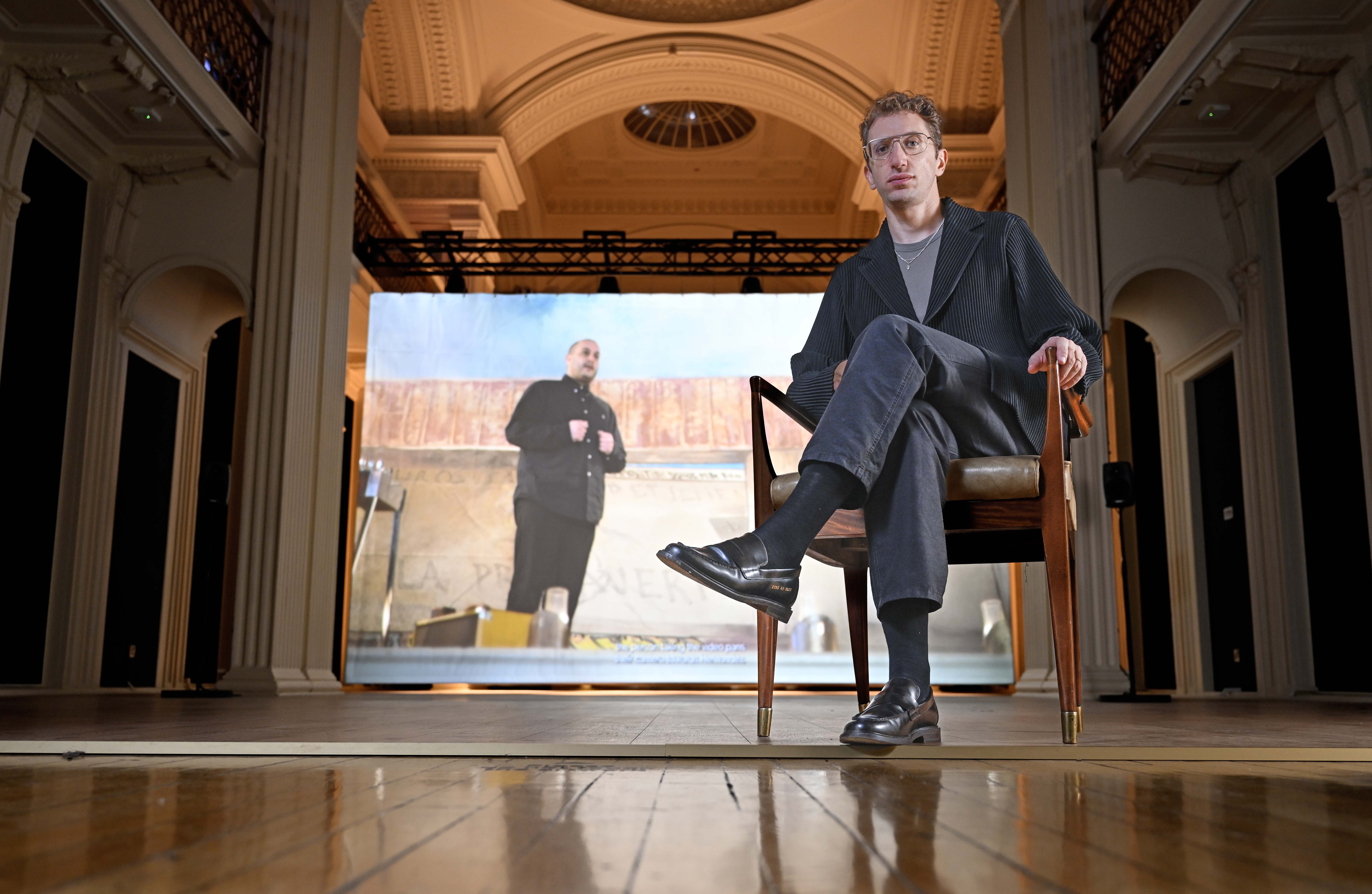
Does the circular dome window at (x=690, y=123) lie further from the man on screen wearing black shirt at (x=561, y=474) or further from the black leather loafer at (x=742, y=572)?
the black leather loafer at (x=742, y=572)

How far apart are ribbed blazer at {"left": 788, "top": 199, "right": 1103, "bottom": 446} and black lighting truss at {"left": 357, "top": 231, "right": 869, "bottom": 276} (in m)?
5.09

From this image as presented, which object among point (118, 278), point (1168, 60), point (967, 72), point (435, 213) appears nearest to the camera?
point (1168, 60)

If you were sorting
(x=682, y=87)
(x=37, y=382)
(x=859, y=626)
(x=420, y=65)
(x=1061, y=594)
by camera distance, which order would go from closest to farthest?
(x=1061, y=594) < (x=859, y=626) < (x=37, y=382) < (x=420, y=65) < (x=682, y=87)

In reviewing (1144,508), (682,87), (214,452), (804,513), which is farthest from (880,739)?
(682,87)

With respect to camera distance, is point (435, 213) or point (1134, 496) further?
point (435, 213)

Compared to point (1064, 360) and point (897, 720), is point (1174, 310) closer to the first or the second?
point (1064, 360)

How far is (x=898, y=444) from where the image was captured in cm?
185

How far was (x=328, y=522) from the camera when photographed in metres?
5.71

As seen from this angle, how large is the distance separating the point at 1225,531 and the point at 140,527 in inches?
265

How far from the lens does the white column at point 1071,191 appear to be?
5121mm

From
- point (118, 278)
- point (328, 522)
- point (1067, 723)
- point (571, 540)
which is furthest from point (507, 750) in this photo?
point (118, 278)

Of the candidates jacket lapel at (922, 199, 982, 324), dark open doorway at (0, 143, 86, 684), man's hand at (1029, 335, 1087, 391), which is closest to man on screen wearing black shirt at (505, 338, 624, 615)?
dark open doorway at (0, 143, 86, 684)

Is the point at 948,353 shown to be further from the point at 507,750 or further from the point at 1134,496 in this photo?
the point at 1134,496

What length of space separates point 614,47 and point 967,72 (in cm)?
309
